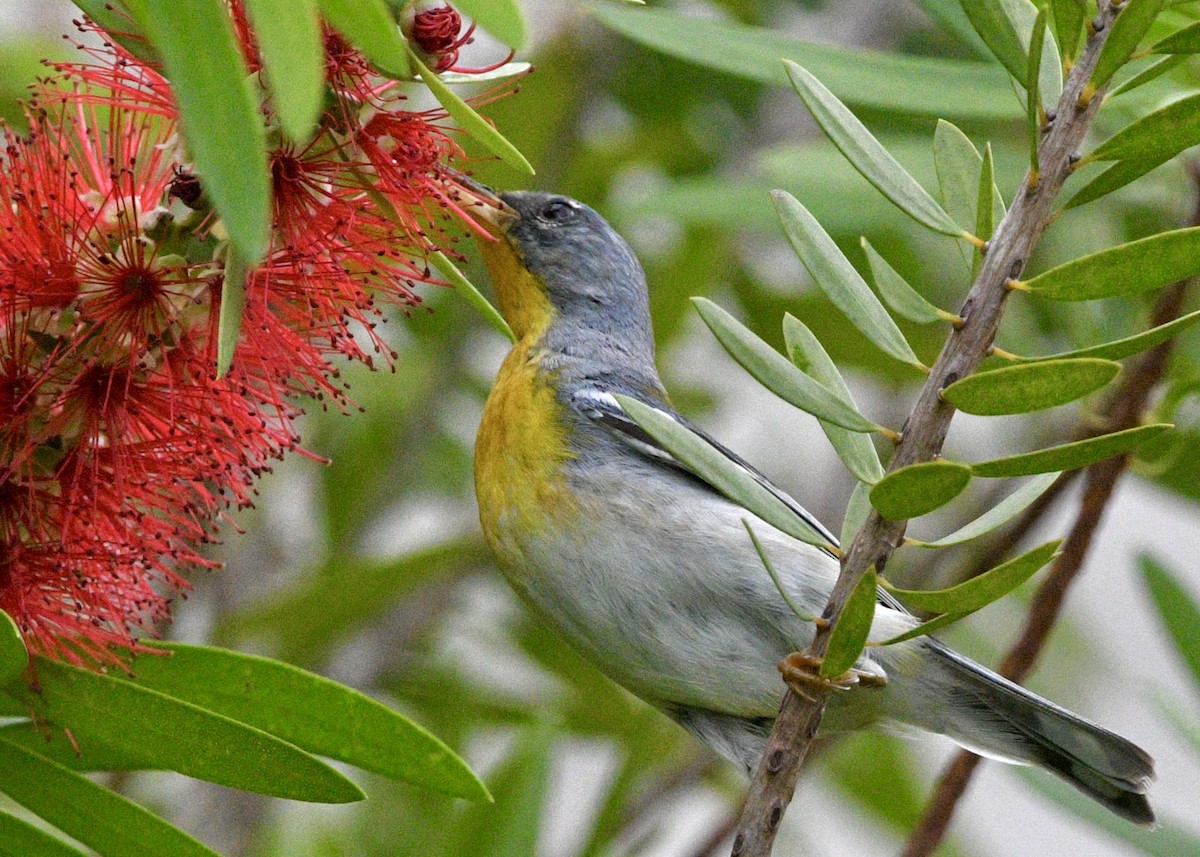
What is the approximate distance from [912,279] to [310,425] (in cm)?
195

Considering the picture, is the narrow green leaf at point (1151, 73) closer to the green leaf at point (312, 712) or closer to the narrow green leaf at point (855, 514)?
the narrow green leaf at point (855, 514)

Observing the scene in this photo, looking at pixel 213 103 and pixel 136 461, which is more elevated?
pixel 213 103

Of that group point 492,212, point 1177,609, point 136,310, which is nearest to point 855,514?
point 136,310

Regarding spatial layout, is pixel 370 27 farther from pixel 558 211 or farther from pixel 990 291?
pixel 558 211

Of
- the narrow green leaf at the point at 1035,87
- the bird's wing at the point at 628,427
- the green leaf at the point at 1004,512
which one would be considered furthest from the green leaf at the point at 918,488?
the bird's wing at the point at 628,427

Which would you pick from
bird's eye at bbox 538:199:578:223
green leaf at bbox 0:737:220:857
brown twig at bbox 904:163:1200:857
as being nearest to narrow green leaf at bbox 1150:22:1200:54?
brown twig at bbox 904:163:1200:857

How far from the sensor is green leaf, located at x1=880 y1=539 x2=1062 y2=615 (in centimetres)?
163

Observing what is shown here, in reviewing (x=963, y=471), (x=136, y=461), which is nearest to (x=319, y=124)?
(x=136, y=461)

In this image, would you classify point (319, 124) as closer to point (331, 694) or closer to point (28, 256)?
point (28, 256)

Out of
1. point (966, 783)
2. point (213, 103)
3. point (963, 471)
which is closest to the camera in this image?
point (213, 103)

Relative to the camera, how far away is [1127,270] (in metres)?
1.65

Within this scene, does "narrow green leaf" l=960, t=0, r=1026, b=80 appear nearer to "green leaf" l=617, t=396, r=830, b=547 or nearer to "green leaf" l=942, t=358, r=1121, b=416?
"green leaf" l=942, t=358, r=1121, b=416

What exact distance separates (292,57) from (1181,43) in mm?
1053

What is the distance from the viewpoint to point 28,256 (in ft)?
6.98
